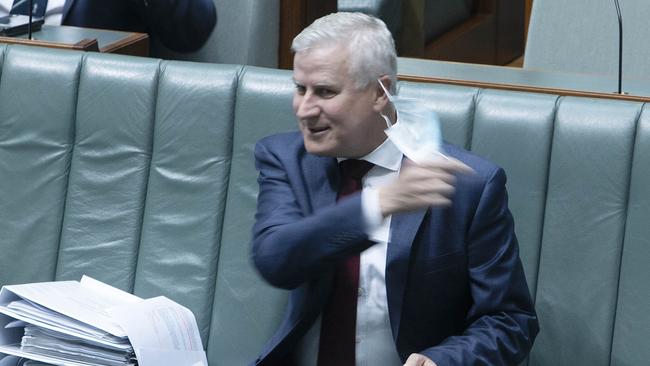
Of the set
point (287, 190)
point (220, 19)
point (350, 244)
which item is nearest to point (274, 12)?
point (220, 19)

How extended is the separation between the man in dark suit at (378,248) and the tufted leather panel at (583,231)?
17 centimetres

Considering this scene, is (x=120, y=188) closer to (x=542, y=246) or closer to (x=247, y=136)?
(x=247, y=136)

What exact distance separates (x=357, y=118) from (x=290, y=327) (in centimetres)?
40

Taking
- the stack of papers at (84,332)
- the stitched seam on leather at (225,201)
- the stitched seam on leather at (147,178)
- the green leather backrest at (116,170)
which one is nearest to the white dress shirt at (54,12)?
the green leather backrest at (116,170)

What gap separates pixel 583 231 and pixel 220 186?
2.42 ft

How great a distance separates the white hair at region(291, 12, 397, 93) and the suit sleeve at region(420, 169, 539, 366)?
0.28 meters

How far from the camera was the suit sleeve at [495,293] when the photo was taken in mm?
2002

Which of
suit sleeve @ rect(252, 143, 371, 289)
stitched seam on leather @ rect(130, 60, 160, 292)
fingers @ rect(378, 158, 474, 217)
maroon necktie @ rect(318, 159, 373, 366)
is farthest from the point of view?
stitched seam on leather @ rect(130, 60, 160, 292)

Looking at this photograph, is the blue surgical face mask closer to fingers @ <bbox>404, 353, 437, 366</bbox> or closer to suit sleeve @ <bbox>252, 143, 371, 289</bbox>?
suit sleeve @ <bbox>252, 143, 371, 289</bbox>

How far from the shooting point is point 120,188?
2500 millimetres

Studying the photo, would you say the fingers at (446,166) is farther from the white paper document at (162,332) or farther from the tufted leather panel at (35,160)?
the tufted leather panel at (35,160)

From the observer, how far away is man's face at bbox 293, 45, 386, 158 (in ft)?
6.63

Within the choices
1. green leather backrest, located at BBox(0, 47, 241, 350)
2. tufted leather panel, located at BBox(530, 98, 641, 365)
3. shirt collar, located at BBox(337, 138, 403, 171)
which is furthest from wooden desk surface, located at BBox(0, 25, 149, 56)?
tufted leather panel, located at BBox(530, 98, 641, 365)

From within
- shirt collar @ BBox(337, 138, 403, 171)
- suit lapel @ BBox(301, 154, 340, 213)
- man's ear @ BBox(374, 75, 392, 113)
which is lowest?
suit lapel @ BBox(301, 154, 340, 213)
